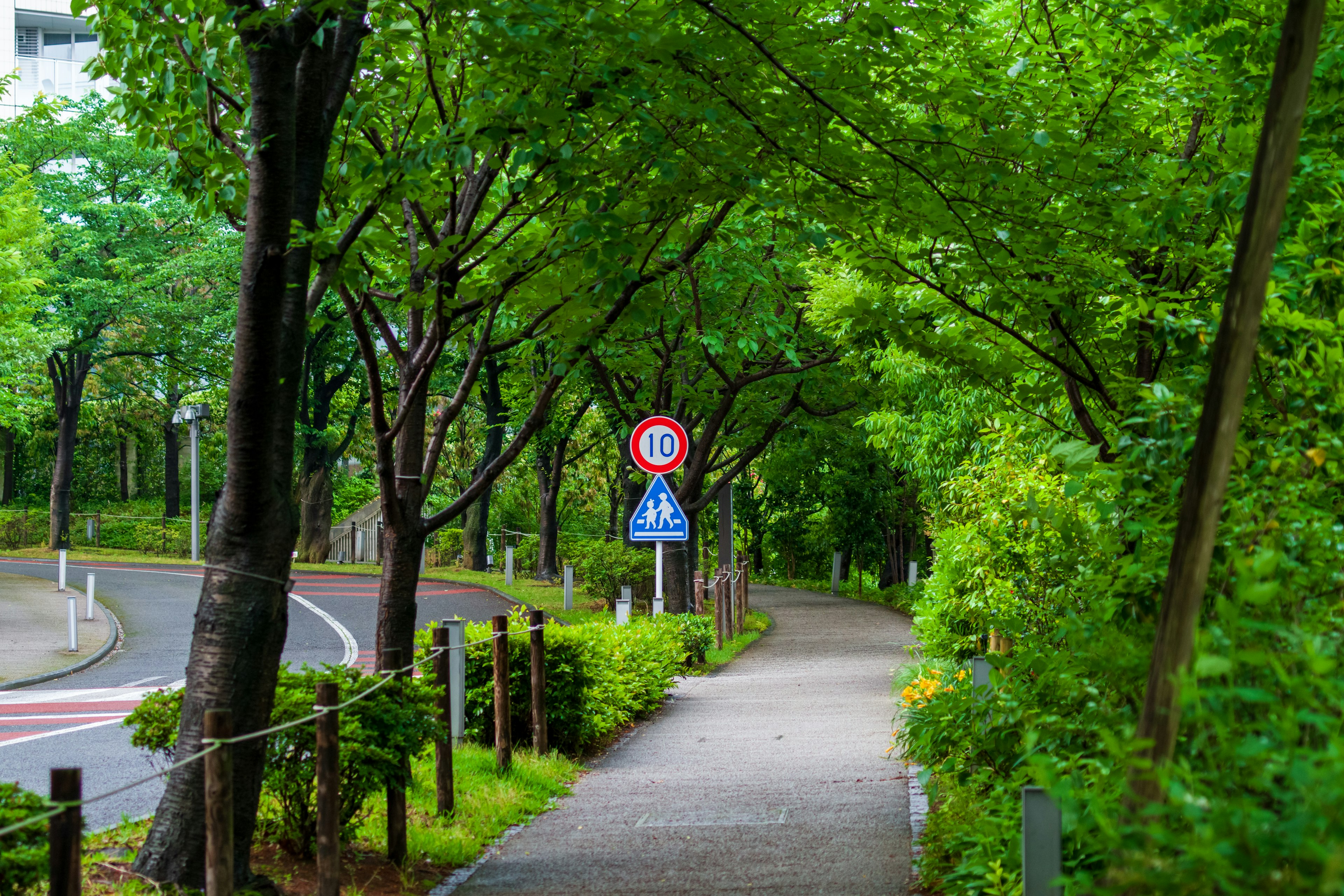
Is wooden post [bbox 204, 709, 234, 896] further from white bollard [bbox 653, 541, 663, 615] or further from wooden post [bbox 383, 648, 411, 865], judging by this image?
white bollard [bbox 653, 541, 663, 615]

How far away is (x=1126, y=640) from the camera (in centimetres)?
365

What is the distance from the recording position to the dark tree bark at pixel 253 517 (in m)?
5.09

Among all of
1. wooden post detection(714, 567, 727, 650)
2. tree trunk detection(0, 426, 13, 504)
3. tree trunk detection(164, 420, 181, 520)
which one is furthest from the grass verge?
tree trunk detection(0, 426, 13, 504)

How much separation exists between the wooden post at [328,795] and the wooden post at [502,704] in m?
3.26

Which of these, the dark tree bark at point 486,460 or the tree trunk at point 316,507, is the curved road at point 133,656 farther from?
the tree trunk at point 316,507

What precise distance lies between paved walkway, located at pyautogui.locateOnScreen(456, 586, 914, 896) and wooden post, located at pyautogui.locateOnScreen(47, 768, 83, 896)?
9.39 feet

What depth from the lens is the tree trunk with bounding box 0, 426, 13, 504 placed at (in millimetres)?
47500

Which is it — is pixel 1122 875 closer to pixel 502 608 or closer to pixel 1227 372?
pixel 1227 372

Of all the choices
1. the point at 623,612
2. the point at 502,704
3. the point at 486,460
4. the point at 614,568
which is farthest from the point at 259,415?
the point at 486,460

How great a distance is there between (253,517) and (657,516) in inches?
371

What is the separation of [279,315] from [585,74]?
1.88 m

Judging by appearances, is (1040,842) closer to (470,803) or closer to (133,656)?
(470,803)

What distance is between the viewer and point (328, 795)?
17.2 feet

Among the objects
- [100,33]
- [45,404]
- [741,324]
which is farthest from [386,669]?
[45,404]
